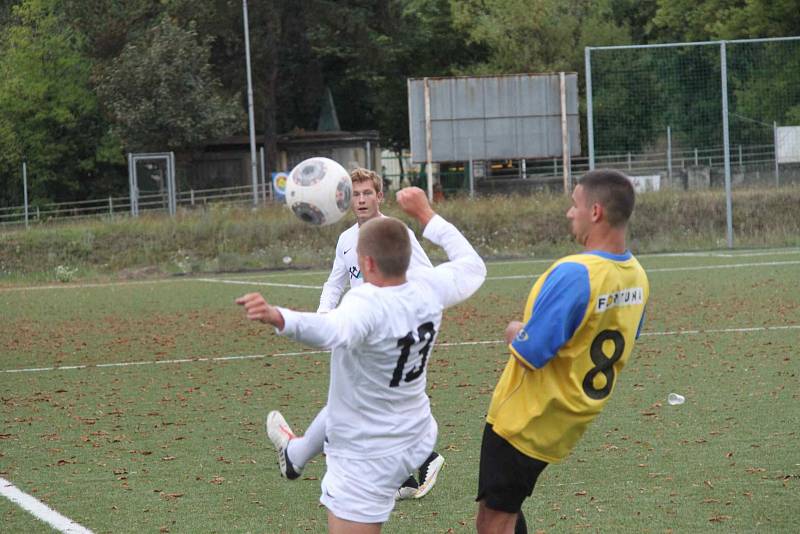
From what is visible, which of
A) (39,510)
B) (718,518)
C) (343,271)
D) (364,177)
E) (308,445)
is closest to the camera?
(308,445)

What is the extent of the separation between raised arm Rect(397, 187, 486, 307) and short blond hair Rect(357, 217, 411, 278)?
1.03 ft

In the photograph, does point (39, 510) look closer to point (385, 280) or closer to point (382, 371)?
point (382, 371)

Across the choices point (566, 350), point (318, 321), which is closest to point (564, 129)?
point (566, 350)

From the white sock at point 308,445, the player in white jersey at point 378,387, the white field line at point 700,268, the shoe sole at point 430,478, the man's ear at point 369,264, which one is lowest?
the white field line at point 700,268

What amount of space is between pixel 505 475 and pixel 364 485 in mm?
603

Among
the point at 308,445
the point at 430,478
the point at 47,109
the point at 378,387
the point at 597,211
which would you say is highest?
the point at 47,109

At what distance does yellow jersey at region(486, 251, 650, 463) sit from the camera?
472 centimetres

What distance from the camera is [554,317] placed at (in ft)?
15.4

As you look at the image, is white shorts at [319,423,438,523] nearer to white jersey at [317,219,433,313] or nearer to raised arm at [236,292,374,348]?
raised arm at [236,292,374,348]

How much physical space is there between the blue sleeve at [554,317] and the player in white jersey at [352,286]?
1.18 metres

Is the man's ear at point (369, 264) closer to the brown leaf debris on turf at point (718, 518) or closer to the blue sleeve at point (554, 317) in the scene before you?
the blue sleeve at point (554, 317)

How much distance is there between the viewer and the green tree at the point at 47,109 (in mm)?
53375

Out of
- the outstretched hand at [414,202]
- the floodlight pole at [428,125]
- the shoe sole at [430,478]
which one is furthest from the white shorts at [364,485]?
the floodlight pole at [428,125]

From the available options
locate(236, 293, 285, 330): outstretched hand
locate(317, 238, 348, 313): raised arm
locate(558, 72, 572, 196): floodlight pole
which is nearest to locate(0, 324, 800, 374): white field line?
locate(317, 238, 348, 313): raised arm
